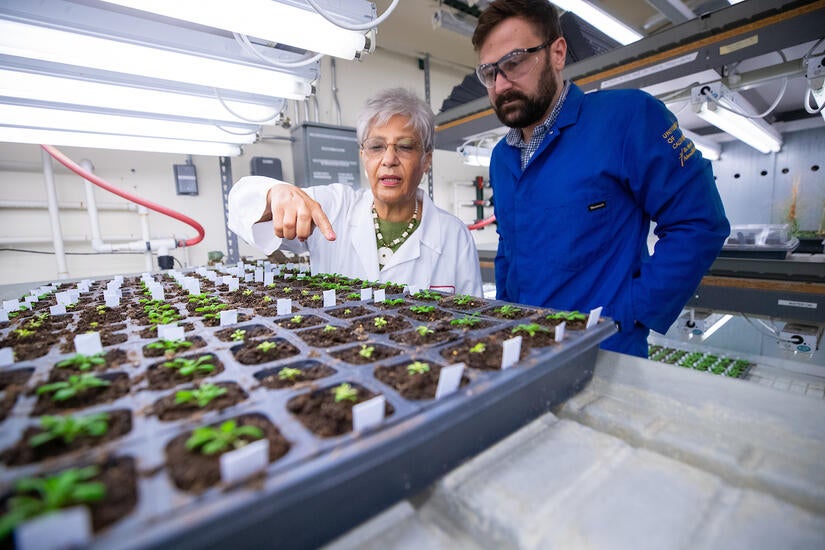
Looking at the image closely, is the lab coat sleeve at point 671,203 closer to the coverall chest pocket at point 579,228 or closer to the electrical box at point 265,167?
the coverall chest pocket at point 579,228

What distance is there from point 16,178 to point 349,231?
11.2 feet

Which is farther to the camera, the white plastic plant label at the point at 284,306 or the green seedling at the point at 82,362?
the white plastic plant label at the point at 284,306

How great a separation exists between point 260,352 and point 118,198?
3.89 m

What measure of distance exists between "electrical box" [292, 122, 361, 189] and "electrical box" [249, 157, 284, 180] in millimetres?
230

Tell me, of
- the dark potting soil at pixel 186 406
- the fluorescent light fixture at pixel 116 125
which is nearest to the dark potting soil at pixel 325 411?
the dark potting soil at pixel 186 406

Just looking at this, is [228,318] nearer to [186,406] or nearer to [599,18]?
[186,406]

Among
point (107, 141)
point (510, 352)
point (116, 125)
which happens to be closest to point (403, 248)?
point (510, 352)

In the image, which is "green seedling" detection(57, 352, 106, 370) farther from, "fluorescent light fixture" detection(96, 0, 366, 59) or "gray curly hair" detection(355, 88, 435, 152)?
"gray curly hair" detection(355, 88, 435, 152)

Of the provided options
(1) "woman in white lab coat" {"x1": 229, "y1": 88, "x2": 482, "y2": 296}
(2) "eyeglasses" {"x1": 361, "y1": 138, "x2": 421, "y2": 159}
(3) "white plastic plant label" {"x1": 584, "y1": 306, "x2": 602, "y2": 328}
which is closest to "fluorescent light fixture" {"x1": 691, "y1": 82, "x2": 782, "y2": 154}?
(1) "woman in white lab coat" {"x1": 229, "y1": 88, "x2": 482, "y2": 296}

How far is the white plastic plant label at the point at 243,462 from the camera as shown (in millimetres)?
440

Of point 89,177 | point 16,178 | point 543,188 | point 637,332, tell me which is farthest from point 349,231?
point 16,178

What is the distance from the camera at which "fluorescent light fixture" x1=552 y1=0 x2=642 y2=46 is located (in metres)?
2.23

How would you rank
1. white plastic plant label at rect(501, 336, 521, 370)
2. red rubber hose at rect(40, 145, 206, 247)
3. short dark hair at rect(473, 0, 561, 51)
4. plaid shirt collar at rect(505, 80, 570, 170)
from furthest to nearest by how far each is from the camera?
red rubber hose at rect(40, 145, 206, 247), plaid shirt collar at rect(505, 80, 570, 170), short dark hair at rect(473, 0, 561, 51), white plastic plant label at rect(501, 336, 521, 370)

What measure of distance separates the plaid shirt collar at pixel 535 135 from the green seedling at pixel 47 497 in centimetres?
179
